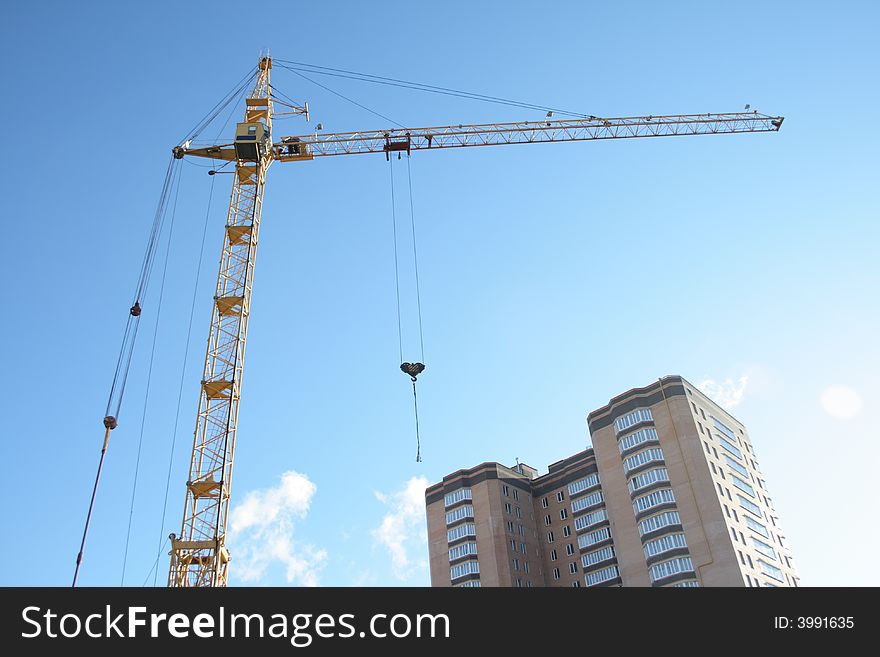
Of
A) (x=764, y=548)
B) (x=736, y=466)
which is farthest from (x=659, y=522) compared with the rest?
→ (x=736, y=466)

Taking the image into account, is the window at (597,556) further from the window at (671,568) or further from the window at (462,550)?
the window at (671,568)

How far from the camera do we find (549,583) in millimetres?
87750

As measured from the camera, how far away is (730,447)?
78.5 meters

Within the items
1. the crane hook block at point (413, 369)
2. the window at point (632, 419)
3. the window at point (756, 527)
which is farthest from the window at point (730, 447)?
the crane hook block at point (413, 369)

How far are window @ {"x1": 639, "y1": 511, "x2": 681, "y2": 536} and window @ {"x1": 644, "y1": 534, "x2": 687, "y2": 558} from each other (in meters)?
1.07

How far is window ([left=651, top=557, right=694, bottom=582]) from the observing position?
67.1 meters

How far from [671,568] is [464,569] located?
2587 cm

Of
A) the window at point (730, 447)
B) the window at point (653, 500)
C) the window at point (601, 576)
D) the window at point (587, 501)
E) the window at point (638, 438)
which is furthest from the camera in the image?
the window at point (587, 501)

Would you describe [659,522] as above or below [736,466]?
below

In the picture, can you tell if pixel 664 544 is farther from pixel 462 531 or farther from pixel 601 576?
pixel 462 531

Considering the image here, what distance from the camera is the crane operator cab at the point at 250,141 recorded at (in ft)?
177

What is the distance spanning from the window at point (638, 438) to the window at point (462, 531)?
20.6 metres

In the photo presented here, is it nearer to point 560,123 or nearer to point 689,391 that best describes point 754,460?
point 689,391

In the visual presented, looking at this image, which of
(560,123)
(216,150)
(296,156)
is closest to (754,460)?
(560,123)
